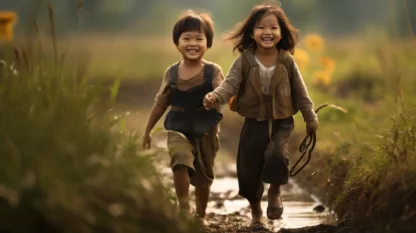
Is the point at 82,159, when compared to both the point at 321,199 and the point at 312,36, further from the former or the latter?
the point at 312,36

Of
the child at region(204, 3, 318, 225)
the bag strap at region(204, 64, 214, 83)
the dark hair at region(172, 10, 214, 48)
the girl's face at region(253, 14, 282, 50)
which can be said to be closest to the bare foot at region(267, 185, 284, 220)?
the child at region(204, 3, 318, 225)

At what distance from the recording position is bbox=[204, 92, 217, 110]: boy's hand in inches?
225

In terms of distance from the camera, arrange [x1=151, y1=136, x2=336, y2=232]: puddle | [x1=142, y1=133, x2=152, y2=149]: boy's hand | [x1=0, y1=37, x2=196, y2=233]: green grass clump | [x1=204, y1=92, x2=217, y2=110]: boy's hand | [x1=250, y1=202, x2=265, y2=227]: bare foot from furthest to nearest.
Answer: [x1=151, y1=136, x2=336, y2=232]: puddle < [x1=250, y1=202, x2=265, y2=227]: bare foot < [x1=142, y1=133, x2=152, y2=149]: boy's hand < [x1=204, y1=92, x2=217, y2=110]: boy's hand < [x1=0, y1=37, x2=196, y2=233]: green grass clump

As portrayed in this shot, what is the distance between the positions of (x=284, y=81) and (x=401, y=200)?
1518mm

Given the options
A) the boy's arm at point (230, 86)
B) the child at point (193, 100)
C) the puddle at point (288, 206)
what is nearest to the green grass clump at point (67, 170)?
the boy's arm at point (230, 86)

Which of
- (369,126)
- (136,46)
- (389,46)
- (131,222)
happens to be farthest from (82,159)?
(136,46)

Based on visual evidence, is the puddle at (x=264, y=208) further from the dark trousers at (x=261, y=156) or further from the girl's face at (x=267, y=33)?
the girl's face at (x=267, y=33)

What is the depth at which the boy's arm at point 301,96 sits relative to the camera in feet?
19.6

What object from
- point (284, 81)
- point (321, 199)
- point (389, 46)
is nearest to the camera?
point (284, 81)

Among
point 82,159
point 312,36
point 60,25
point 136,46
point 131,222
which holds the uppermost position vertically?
point 136,46

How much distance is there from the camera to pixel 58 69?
508 centimetres

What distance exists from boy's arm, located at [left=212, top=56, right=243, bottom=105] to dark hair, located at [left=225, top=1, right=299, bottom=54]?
16 centimetres

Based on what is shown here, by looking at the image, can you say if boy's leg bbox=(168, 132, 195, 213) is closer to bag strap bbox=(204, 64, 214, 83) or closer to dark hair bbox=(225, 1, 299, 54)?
bag strap bbox=(204, 64, 214, 83)

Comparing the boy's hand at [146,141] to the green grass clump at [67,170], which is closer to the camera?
the green grass clump at [67,170]
